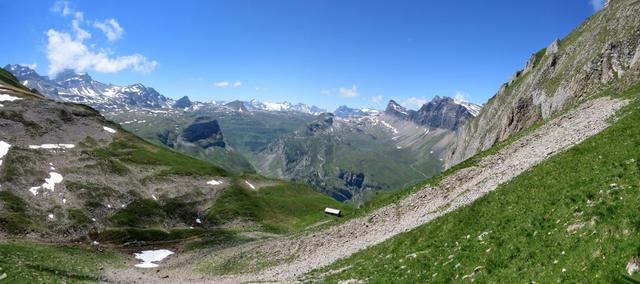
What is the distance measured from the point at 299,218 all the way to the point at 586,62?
82508 mm

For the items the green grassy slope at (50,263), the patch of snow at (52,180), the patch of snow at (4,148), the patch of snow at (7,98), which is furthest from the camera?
the patch of snow at (7,98)

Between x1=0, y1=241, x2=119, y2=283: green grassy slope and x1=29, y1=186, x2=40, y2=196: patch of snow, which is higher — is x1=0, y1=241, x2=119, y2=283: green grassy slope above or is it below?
below

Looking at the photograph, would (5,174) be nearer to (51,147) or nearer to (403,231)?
(51,147)

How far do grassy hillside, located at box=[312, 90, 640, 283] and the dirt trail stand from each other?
3.55 meters

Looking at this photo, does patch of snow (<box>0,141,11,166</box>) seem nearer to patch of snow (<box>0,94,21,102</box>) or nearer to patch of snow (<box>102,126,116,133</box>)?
patch of snow (<box>0,94,21,102</box>)

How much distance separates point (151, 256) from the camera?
8325cm

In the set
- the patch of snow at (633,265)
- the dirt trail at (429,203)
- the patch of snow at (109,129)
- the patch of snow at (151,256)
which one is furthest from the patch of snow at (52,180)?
the patch of snow at (633,265)

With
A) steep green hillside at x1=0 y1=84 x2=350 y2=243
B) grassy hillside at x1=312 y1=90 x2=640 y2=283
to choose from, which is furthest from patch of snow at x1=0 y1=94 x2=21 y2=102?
grassy hillside at x1=312 y1=90 x2=640 y2=283

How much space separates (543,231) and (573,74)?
73121 millimetres

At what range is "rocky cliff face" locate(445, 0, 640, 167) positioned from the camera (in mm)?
72875

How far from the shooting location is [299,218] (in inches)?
5118

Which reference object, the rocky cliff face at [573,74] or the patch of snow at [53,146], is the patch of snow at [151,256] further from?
the rocky cliff face at [573,74]

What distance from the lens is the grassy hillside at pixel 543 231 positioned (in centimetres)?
→ 1939

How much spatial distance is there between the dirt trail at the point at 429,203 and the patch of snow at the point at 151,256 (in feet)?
58.7
